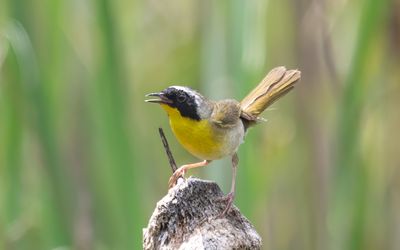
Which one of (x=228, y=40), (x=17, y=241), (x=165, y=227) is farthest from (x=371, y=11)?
(x=165, y=227)

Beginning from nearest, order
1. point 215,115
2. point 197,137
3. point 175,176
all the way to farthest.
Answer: point 175,176
point 197,137
point 215,115

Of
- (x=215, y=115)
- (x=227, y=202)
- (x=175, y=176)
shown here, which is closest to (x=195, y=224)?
(x=227, y=202)

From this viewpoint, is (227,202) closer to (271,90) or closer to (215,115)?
(215,115)

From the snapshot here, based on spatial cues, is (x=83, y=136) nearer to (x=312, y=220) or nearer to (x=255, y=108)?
(x=312, y=220)

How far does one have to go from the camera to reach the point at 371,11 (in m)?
2.55

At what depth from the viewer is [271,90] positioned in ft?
7.21

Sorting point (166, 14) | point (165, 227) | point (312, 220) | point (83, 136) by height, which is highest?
point (166, 14)

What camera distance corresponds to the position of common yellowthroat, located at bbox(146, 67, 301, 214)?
1929 millimetres

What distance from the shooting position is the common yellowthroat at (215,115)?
6.33ft

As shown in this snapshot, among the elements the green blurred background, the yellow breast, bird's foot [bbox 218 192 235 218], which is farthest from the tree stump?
the green blurred background

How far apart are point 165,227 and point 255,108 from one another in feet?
3.54

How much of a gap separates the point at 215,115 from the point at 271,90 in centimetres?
19

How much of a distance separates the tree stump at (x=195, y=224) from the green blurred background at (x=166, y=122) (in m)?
1.07

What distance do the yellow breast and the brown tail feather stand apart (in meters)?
0.16
